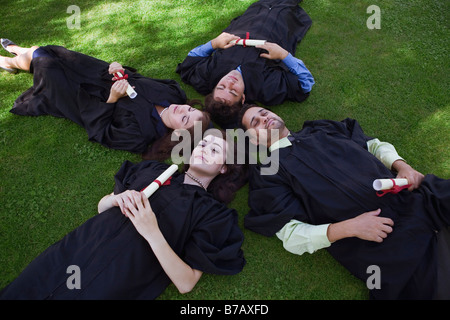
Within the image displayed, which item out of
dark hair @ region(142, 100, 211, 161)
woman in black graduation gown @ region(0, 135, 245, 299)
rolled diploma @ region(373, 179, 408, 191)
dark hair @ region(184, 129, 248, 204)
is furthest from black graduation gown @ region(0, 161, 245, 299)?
rolled diploma @ region(373, 179, 408, 191)

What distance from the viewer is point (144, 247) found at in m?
2.77

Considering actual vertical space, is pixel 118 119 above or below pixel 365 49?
below

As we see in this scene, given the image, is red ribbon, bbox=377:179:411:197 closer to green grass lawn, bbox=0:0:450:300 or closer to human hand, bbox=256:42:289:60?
green grass lawn, bbox=0:0:450:300

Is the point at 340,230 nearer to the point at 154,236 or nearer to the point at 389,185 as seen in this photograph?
the point at 389,185

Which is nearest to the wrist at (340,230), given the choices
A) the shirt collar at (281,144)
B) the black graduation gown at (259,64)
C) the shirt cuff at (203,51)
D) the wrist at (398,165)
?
the wrist at (398,165)

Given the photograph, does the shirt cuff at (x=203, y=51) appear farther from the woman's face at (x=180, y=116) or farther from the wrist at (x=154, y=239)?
the wrist at (x=154, y=239)

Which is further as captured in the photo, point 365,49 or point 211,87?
point 365,49

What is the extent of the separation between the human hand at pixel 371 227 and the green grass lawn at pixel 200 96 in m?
0.58

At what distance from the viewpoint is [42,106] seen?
13.6 feet

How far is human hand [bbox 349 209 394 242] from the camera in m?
2.72

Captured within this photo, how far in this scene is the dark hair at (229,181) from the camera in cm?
343
